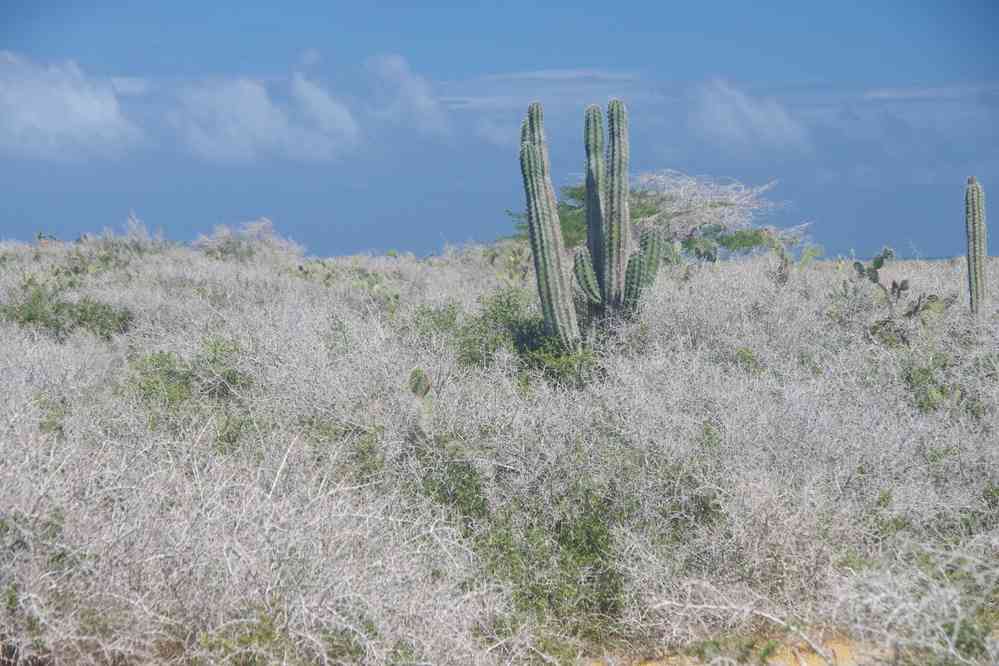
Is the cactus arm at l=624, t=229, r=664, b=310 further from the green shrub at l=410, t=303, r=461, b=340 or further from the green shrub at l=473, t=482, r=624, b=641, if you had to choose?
the green shrub at l=473, t=482, r=624, b=641

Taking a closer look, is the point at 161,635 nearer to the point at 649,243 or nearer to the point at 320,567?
the point at 320,567

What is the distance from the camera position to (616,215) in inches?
331

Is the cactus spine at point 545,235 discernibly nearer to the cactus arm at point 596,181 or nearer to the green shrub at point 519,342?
the green shrub at point 519,342

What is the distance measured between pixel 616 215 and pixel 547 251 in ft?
2.39

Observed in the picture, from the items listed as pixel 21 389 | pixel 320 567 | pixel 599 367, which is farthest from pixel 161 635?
pixel 599 367

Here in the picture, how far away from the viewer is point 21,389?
18.0ft

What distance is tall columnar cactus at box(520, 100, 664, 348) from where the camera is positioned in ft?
26.7

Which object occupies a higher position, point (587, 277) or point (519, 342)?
point (587, 277)

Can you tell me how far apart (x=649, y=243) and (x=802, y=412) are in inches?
141

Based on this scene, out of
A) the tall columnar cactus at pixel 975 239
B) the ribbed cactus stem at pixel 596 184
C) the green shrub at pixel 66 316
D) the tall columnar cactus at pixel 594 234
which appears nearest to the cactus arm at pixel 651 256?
the tall columnar cactus at pixel 594 234

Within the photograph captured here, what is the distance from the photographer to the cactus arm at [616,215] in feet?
27.6

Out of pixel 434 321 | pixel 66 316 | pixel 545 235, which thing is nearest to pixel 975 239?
pixel 545 235

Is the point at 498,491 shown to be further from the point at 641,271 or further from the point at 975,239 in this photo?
the point at 975,239

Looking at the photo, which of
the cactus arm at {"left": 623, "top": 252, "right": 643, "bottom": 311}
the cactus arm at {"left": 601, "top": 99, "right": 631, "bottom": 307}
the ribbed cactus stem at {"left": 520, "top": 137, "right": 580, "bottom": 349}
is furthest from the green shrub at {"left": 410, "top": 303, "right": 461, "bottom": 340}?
the cactus arm at {"left": 623, "top": 252, "right": 643, "bottom": 311}
